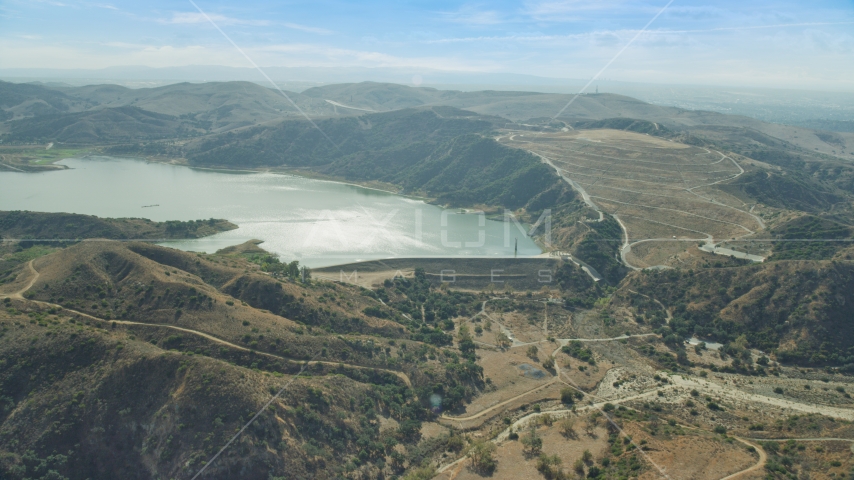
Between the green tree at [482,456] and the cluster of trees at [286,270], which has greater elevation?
the cluster of trees at [286,270]

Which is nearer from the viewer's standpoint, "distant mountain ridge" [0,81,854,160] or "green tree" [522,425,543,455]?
"green tree" [522,425,543,455]

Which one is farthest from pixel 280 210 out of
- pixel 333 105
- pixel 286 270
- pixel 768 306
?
pixel 333 105

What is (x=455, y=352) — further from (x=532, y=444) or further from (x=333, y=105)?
(x=333, y=105)

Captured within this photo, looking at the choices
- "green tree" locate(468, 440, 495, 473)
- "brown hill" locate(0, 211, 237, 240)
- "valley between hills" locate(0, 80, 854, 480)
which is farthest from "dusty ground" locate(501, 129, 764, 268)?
"brown hill" locate(0, 211, 237, 240)

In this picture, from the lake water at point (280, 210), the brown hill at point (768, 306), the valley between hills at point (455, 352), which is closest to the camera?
the valley between hills at point (455, 352)

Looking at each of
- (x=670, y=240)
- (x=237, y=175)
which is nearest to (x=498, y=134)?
(x=237, y=175)

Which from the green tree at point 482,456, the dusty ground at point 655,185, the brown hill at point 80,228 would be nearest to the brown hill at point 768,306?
the dusty ground at point 655,185

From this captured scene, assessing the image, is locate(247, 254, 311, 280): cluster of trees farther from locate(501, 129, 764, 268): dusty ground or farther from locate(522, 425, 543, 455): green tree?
locate(501, 129, 764, 268): dusty ground

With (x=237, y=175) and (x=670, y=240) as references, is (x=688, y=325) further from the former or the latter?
(x=237, y=175)

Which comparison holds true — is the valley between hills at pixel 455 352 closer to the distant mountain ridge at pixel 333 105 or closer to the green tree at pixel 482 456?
the green tree at pixel 482 456
